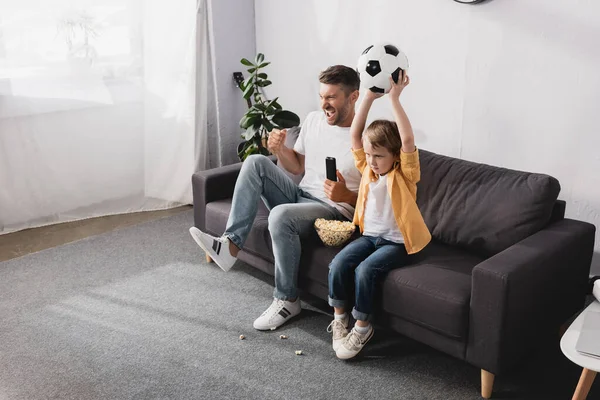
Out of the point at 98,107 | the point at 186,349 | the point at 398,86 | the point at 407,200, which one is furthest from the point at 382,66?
the point at 98,107

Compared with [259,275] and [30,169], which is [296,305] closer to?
[259,275]

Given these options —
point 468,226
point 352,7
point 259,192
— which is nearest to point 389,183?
point 468,226

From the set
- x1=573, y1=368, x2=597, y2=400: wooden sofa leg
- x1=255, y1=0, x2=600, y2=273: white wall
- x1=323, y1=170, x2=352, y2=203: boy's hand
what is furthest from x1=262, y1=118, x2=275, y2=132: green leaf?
x1=573, y1=368, x2=597, y2=400: wooden sofa leg

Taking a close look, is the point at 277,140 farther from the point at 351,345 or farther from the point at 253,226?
the point at 351,345

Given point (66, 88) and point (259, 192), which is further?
point (66, 88)

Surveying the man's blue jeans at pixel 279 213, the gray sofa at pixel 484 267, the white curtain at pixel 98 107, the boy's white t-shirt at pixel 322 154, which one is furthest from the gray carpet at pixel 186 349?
the white curtain at pixel 98 107

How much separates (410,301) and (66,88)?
2.66 metres

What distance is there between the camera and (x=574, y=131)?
2887 millimetres

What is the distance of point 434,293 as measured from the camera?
2275mm

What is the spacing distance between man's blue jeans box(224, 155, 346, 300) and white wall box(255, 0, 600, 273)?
2.93ft

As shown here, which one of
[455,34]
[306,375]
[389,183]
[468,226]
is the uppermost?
[455,34]

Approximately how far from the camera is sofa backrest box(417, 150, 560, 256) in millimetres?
2490

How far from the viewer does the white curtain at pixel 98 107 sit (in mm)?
3809

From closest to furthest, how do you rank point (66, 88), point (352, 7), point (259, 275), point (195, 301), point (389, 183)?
point (389, 183) < point (195, 301) < point (259, 275) < point (352, 7) < point (66, 88)
